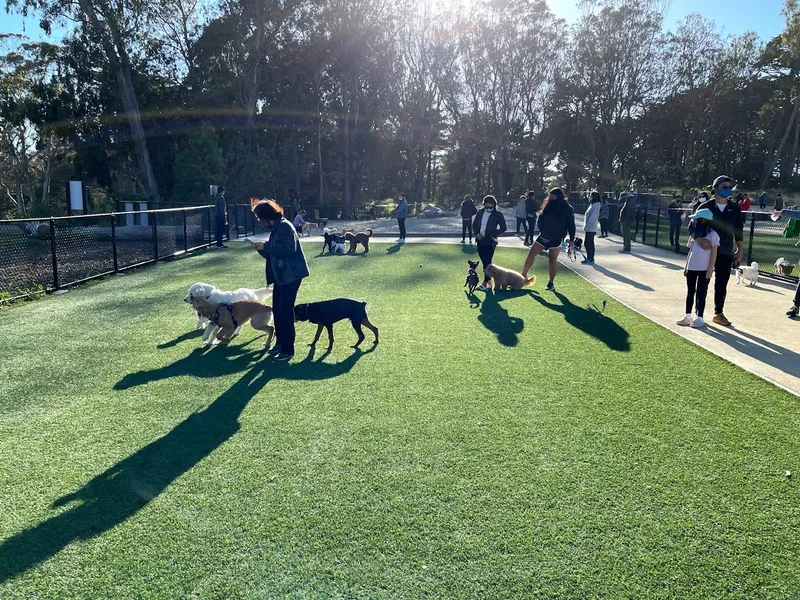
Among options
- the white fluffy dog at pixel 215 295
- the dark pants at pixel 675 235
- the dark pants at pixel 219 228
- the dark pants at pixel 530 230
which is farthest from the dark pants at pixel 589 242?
the dark pants at pixel 219 228

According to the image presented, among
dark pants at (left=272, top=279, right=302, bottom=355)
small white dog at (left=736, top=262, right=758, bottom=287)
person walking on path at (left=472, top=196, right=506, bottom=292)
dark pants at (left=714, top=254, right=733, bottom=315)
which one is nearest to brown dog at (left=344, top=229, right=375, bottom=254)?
person walking on path at (left=472, top=196, right=506, bottom=292)

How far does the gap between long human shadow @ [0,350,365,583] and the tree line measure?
27704 millimetres

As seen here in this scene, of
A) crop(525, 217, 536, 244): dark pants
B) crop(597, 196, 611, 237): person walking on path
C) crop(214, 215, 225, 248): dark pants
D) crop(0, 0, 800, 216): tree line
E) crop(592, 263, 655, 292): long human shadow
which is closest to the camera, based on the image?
crop(592, 263, 655, 292): long human shadow

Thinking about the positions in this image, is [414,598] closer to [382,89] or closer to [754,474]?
[754,474]

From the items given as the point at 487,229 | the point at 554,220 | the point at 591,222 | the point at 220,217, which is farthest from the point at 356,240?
the point at 554,220

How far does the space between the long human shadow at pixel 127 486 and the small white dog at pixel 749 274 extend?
32.3ft

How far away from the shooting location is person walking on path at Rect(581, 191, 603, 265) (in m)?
13.0

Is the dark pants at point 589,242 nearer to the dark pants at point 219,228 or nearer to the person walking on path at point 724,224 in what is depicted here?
the person walking on path at point 724,224

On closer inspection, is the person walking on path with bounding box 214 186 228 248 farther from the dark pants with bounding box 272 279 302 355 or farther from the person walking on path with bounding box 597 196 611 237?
the person walking on path with bounding box 597 196 611 237

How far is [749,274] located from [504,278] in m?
4.88

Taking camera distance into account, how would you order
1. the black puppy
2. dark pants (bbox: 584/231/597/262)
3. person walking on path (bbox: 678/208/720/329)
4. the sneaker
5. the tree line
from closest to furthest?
the black puppy
person walking on path (bbox: 678/208/720/329)
the sneaker
dark pants (bbox: 584/231/597/262)
the tree line

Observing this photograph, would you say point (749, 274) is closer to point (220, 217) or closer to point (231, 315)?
point (231, 315)

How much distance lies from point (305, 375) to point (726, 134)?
5545cm

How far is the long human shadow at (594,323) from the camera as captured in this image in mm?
6621
